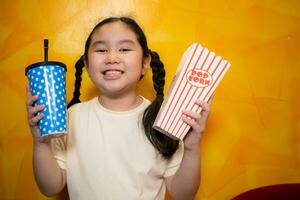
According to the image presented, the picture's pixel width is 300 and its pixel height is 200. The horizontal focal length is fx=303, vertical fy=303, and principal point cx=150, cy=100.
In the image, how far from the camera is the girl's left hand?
30.9 inches

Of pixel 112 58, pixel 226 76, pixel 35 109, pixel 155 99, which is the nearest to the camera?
pixel 35 109

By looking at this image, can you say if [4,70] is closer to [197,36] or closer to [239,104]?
[197,36]

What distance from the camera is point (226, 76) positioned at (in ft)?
4.03

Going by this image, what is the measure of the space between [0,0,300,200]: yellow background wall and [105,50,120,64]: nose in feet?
0.97

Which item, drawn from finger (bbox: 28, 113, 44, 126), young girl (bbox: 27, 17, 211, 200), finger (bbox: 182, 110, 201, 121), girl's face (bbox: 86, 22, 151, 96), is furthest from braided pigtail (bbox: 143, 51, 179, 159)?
finger (bbox: 28, 113, 44, 126)

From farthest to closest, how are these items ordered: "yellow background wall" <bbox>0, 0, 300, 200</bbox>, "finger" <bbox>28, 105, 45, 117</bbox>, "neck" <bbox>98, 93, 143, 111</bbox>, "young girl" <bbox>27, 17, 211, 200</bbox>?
"yellow background wall" <bbox>0, 0, 300, 200</bbox>
"neck" <bbox>98, 93, 143, 111</bbox>
"young girl" <bbox>27, 17, 211, 200</bbox>
"finger" <bbox>28, 105, 45, 117</bbox>

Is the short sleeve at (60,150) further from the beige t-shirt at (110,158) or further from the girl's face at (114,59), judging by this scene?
the girl's face at (114,59)

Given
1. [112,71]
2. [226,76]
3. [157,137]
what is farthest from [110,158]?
[226,76]

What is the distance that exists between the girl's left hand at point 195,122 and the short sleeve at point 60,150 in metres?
0.40

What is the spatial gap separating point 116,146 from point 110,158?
0.04m

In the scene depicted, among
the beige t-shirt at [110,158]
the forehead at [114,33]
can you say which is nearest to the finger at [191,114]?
the beige t-shirt at [110,158]

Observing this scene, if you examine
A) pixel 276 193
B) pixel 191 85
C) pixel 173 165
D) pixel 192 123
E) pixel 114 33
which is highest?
pixel 114 33

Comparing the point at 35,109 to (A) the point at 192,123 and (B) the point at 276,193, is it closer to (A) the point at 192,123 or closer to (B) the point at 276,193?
(A) the point at 192,123

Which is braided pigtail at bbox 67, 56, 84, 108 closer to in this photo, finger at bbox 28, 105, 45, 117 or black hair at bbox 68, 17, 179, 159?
black hair at bbox 68, 17, 179, 159
